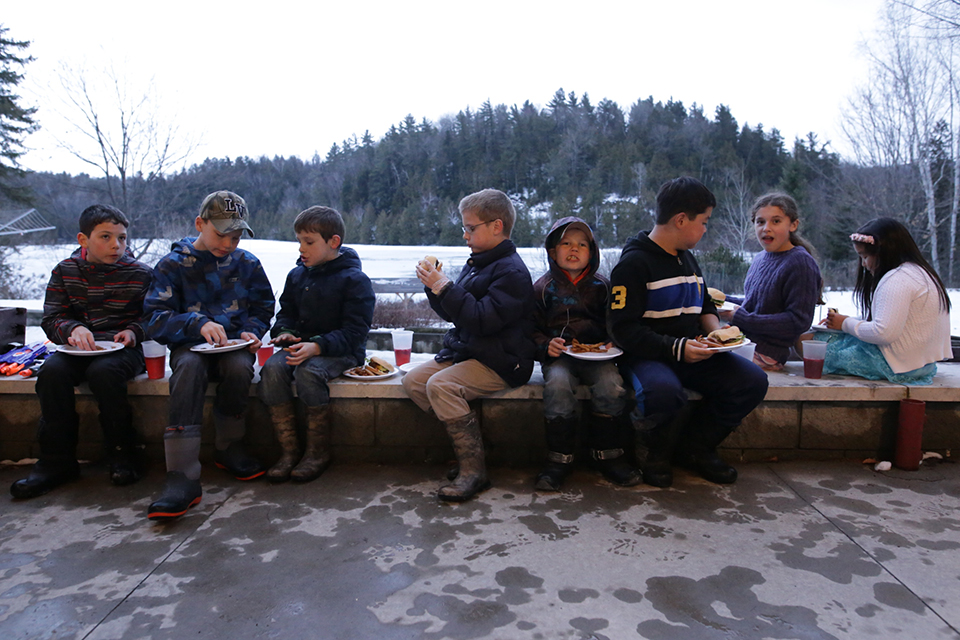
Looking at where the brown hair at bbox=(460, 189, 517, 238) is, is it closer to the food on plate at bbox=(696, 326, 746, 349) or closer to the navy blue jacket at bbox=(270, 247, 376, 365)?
the navy blue jacket at bbox=(270, 247, 376, 365)

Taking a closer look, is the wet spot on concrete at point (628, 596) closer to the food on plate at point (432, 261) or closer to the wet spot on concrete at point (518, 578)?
the wet spot on concrete at point (518, 578)

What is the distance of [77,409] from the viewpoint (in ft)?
10.0

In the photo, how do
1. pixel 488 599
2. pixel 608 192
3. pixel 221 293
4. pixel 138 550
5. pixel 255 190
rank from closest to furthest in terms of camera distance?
pixel 488 599, pixel 138 550, pixel 221 293, pixel 255 190, pixel 608 192

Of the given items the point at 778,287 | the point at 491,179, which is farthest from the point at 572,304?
the point at 491,179

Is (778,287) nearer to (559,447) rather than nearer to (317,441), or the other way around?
(559,447)

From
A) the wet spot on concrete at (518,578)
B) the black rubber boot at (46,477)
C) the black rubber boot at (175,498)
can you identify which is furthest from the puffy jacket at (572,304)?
the black rubber boot at (46,477)

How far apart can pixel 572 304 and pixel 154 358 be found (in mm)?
2055

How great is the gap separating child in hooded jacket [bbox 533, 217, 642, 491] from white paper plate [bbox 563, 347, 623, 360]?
0.01 meters

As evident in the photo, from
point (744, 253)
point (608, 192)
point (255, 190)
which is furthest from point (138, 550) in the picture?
point (744, 253)

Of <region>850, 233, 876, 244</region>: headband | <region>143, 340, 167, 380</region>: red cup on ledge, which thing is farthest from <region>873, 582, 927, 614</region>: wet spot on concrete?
<region>143, 340, 167, 380</region>: red cup on ledge

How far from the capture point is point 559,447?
2.75 meters

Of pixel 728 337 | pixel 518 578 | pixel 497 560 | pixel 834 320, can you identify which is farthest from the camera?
pixel 834 320

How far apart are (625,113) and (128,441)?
57.4 ft

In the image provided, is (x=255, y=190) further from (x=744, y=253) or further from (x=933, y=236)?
(x=933, y=236)
